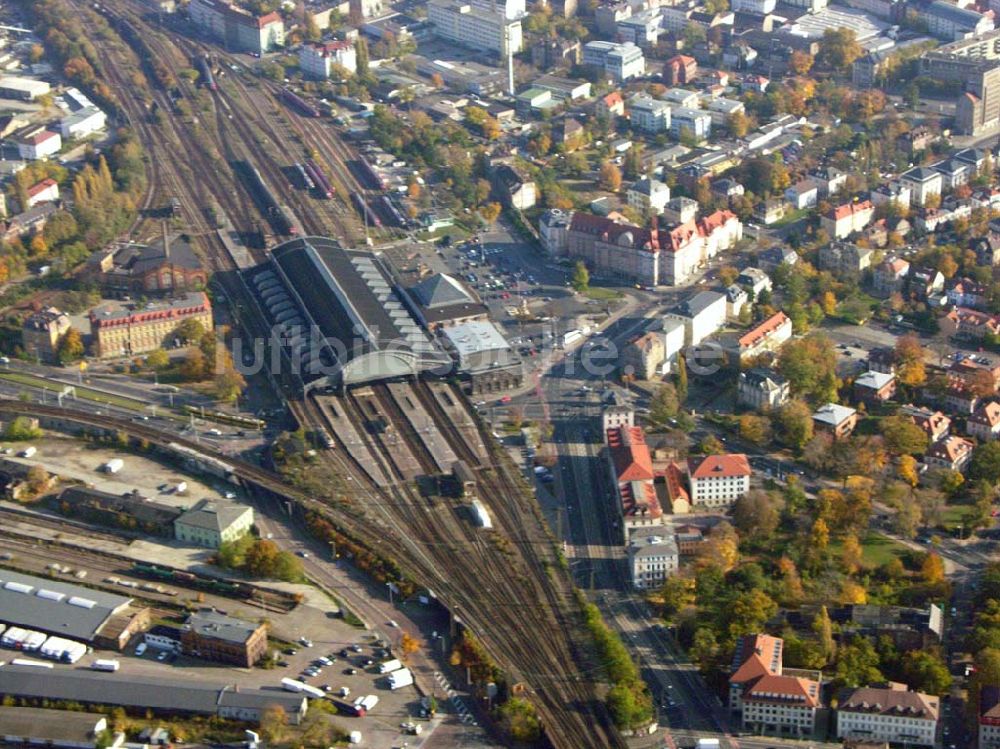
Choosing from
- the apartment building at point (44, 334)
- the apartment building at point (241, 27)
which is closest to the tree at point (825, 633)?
the apartment building at point (44, 334)

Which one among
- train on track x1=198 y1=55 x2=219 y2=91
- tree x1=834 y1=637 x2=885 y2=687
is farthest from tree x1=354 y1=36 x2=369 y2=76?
tree x1=834 y1=637 x2=885 y2=687

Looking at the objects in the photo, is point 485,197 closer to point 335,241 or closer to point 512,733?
point 335,241

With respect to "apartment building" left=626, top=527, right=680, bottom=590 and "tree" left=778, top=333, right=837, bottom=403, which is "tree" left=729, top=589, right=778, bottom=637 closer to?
"apartment building" left=626, top=527, right=680, bottom=590

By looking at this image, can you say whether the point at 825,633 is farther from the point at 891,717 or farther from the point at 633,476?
the point at 633,476

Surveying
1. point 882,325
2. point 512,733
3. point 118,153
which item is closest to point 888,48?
point 882,325

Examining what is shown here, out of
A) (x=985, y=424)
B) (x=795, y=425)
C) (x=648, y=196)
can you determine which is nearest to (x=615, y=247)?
(x=648, y=196)

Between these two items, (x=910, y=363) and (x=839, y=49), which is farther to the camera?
(x=839, y=49)

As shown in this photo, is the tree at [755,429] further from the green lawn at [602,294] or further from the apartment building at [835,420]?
the green lawn at [602,294]
